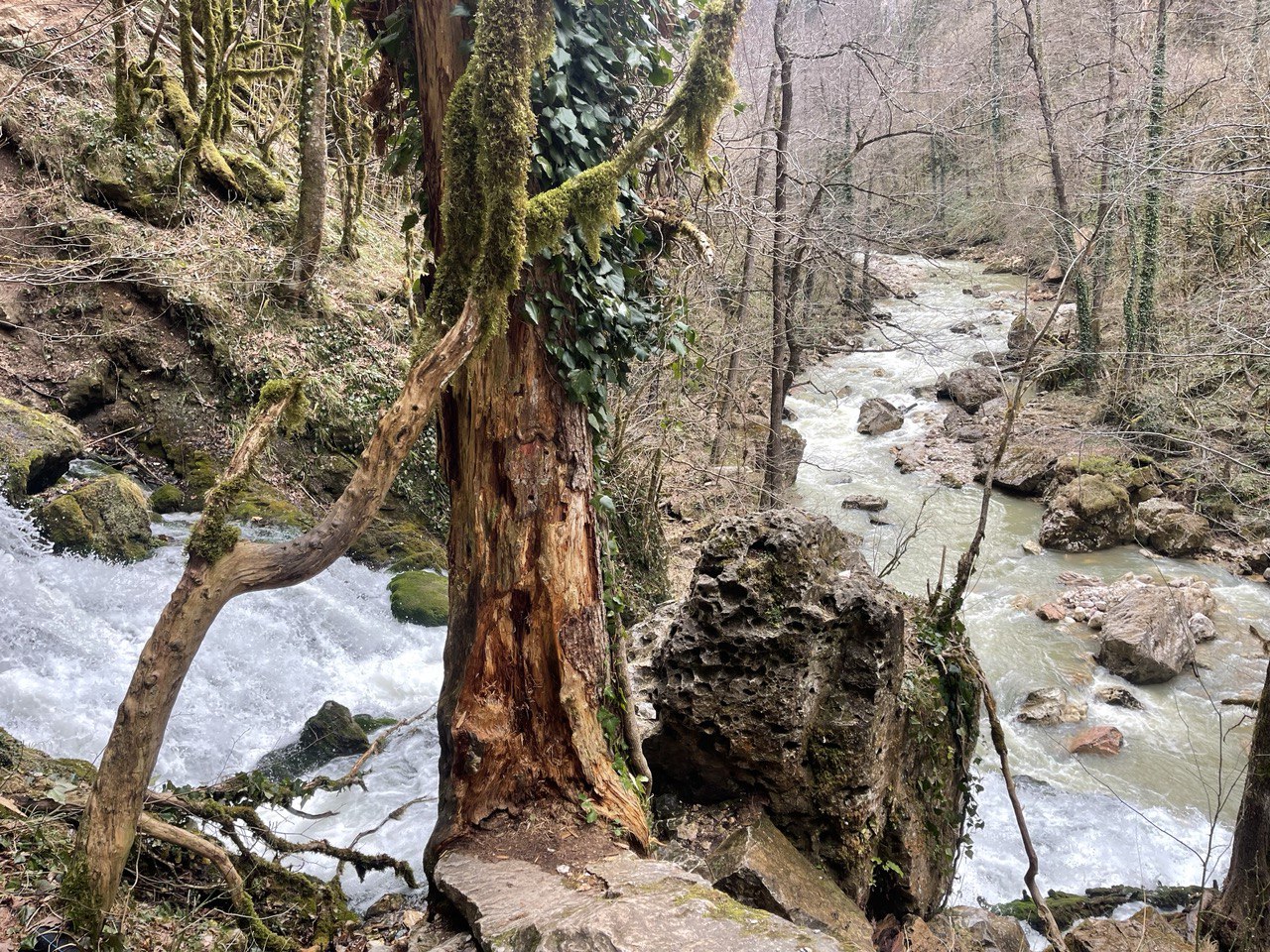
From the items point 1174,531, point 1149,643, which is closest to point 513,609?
point 1149,643

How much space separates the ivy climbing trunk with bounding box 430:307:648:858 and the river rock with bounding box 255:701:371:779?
3.36m

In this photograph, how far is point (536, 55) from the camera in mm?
3283

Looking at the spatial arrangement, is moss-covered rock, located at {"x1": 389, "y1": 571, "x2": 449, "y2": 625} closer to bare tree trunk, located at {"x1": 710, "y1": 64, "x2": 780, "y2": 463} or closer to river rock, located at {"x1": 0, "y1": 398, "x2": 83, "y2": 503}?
river rock, located at {"x1": 0, "y1": 398, "x2": 83, "y2": 503}

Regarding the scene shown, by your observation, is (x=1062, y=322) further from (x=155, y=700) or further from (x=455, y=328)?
(x=155, y=700)

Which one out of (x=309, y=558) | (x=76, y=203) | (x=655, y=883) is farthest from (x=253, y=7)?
(x=655, y=883)

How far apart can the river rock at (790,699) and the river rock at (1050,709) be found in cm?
483

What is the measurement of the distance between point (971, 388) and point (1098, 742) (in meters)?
11.4

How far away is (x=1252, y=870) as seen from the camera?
17.3 feet

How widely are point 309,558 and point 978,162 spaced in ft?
92.8

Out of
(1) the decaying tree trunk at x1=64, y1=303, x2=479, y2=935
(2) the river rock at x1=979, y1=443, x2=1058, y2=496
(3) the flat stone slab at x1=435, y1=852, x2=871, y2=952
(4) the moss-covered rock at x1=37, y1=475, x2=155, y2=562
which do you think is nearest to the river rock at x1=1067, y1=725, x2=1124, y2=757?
(2) the river rock at x1=979, y1=443, x2=1058, y2=496

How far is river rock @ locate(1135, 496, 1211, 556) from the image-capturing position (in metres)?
12.4

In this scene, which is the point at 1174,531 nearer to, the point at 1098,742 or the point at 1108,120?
the point at 1098,742

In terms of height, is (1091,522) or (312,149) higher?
(312,149)

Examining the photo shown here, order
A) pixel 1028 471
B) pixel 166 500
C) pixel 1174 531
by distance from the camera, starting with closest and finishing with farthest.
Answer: pixel 166 500 → pixel 1174 531 → pixel 1028 471
